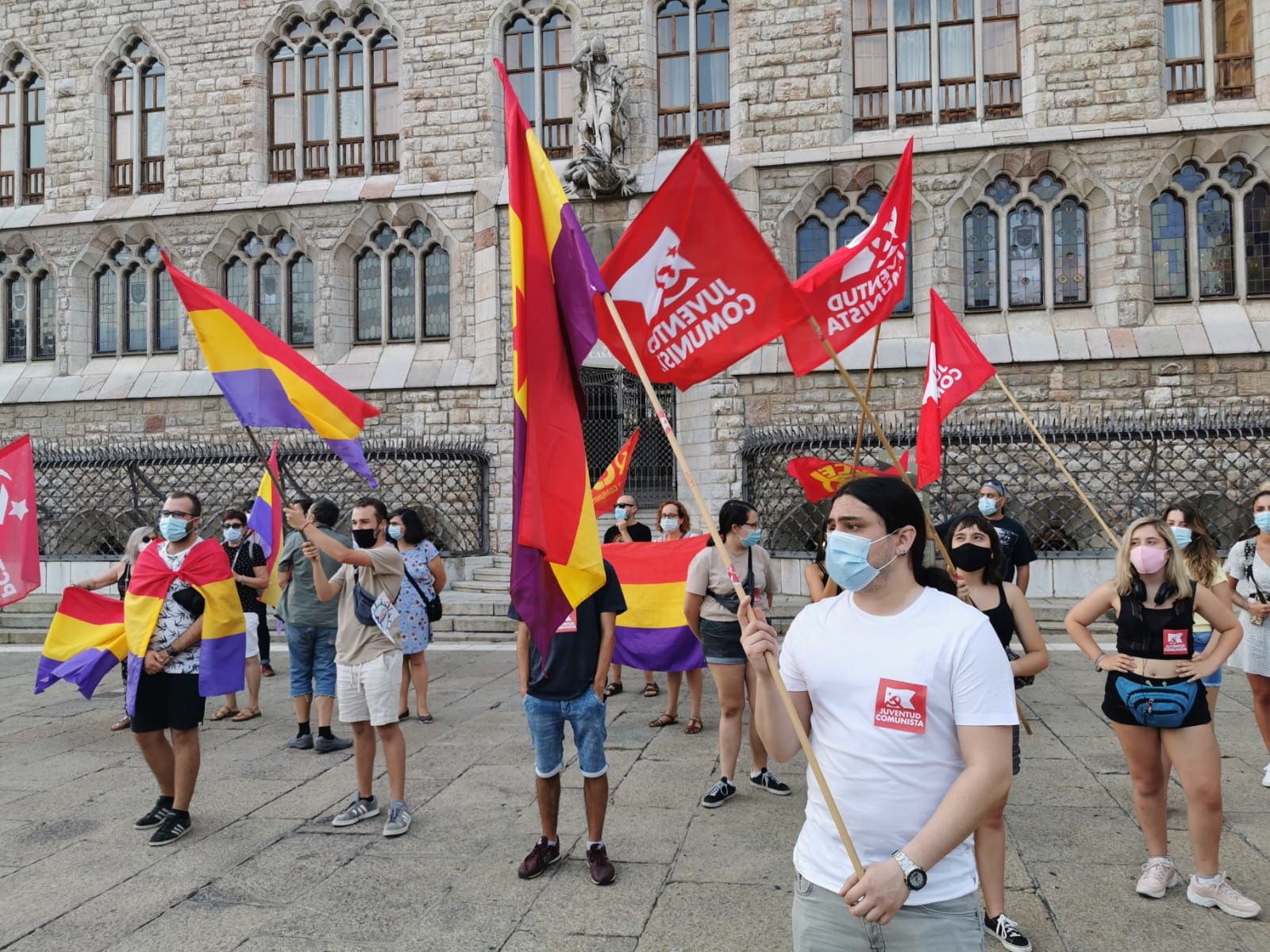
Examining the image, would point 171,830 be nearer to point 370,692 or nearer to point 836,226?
point 370,692

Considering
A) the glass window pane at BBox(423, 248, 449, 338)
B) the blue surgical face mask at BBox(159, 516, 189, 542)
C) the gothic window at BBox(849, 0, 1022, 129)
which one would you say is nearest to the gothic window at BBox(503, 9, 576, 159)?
the glass window pane at BBox(423, 248, 449, 338)

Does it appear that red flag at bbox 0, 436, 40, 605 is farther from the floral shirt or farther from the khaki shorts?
the khaki shorts

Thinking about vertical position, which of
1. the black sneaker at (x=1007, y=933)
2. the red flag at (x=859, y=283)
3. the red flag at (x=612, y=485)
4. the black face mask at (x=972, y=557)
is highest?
the red flag at (x=859, y=283)

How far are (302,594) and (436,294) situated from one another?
508 inches

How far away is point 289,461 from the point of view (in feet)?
52.5

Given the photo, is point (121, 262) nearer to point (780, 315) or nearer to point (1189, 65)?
point (780, 315)

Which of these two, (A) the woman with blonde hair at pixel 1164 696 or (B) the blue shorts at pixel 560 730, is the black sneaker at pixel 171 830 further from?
(A) the woman with blonde hair at pixel 1164 696

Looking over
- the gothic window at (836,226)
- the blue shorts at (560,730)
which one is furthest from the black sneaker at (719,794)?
the gothic window at (836,226)

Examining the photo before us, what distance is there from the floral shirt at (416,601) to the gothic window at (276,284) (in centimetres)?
1329

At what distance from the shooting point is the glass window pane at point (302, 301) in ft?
62.9

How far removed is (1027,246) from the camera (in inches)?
653

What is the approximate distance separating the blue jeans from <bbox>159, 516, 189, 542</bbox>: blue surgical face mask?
1510 mm

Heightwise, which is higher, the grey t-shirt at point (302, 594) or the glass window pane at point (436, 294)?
the glass window pane at point (436, 294)

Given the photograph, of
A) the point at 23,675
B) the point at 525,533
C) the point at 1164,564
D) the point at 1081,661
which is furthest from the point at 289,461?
the point at 1164,564
